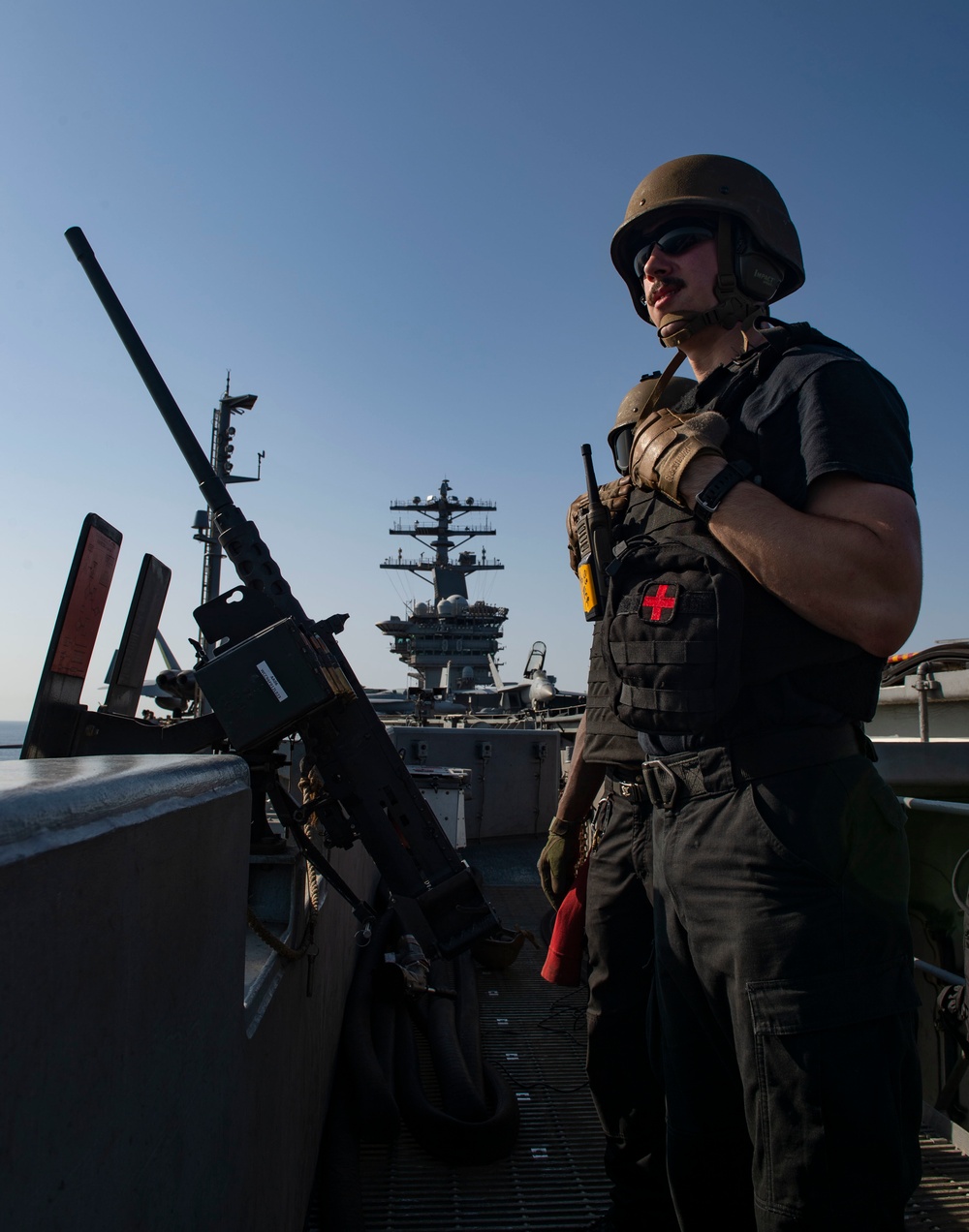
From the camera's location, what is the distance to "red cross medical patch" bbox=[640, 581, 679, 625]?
1566mm

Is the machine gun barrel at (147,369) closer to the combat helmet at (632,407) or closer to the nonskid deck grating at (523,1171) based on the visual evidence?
the combat helmet at (632,407)

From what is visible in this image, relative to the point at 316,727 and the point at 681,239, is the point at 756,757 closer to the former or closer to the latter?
the point at 681,239

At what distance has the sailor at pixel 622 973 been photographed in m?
2.04

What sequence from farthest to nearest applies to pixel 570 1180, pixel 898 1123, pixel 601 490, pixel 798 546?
pixel 570 1180, pixel 601 490, pixel 798 546, pixel 898 1123

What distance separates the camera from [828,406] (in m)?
1.47

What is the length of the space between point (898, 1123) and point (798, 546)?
35.7 inches

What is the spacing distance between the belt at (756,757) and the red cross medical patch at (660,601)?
10.2 inches

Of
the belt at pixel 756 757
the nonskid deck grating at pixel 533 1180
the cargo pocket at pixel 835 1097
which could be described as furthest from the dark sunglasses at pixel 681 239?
the nonskid deck grating at pixel 533 1180

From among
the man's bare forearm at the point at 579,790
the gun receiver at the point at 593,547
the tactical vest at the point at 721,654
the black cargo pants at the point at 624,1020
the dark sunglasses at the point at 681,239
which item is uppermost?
the dark sunglasses at the point at 681,239

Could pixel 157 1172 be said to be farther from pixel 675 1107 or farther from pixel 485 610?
pixel 485 610

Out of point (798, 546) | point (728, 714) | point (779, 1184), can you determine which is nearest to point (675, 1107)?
point (779, 1184)

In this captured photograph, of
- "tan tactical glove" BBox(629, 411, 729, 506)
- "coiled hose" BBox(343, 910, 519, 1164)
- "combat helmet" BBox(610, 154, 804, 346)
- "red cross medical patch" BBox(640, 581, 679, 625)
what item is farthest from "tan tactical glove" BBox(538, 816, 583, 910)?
"combat helmet" BBox(610, 154, 804, 346)

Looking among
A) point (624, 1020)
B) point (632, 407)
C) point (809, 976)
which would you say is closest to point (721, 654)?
point (809, 976)

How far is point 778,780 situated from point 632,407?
96.2 inches
